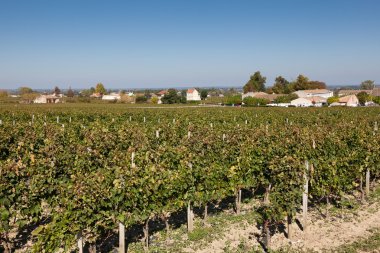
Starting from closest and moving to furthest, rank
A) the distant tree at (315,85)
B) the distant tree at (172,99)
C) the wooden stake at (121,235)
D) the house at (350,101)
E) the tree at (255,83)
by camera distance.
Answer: the wooden stake at (121,235) → the house at (350,101) → the distant tree at (172,99) → the distant tree at (315,85) → the tree at (255,83)

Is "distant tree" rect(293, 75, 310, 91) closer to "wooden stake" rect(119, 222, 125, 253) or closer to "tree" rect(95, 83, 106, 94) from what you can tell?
"tree" rect(95, 83, 106, 94)

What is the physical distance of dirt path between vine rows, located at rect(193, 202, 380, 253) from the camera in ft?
23.3

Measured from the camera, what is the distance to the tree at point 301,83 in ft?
378

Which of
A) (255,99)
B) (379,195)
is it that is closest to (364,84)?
(255,99)

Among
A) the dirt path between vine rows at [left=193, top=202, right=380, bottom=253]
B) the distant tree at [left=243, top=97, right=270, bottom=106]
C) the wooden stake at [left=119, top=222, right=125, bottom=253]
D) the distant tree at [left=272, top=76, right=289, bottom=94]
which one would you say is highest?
the distant tree at [left=272, top=76, right=289, bottom=94]

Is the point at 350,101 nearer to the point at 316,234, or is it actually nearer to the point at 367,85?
the point at 316,234

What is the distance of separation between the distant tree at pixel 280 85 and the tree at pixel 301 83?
3.70 metres

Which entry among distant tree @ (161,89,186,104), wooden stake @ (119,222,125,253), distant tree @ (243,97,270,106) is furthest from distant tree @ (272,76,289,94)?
wooden stake @ (119,222,125,253)

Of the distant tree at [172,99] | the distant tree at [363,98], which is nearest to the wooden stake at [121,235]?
the distant tree at [172,99]

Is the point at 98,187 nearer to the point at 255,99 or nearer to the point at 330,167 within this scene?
the point at 330,167

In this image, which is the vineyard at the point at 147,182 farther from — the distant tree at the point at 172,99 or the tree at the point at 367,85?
the tree at the point at 367,85

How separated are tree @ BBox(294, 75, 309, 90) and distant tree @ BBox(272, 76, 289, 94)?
3.70m

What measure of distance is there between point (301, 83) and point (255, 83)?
17569 mm

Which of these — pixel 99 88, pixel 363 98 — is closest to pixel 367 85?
pixel 363 98
